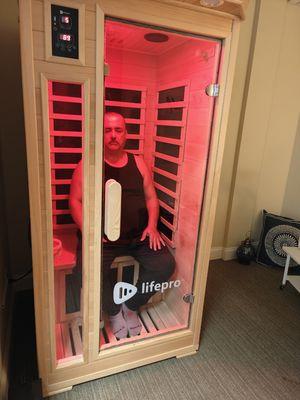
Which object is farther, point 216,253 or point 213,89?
point 216,253

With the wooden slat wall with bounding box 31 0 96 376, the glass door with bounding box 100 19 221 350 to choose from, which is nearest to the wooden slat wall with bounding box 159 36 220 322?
the glass door with bounding box 100 19 221 350

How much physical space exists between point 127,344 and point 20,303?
92cm

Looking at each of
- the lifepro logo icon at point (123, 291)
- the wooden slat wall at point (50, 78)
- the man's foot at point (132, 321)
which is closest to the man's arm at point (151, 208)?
the lifepro logo icon at point (123, 291)

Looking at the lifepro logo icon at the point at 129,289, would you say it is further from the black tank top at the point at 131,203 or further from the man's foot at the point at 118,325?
the black tank top at the point at 131,203

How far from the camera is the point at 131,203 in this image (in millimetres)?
1757

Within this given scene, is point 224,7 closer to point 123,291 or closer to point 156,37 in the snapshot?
point 156,37

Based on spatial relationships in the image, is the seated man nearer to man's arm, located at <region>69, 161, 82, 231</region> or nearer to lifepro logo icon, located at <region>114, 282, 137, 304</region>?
lifepro logo icon, located at <region>114, 282, 137, 304</region>

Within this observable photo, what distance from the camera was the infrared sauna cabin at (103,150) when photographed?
1.10 meters

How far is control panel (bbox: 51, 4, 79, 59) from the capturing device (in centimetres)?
105

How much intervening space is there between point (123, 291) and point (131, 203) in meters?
0.51

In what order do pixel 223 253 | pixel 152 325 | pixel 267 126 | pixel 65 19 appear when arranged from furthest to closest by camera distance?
pixel 223 253
pixel 267 126
pixel 152 325
pixel 65 19

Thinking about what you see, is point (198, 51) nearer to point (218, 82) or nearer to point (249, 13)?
point (218, 82)

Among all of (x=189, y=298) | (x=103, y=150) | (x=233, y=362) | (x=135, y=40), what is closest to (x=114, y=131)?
(x=103, y=150)

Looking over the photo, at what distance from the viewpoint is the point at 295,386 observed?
1.60 meters
